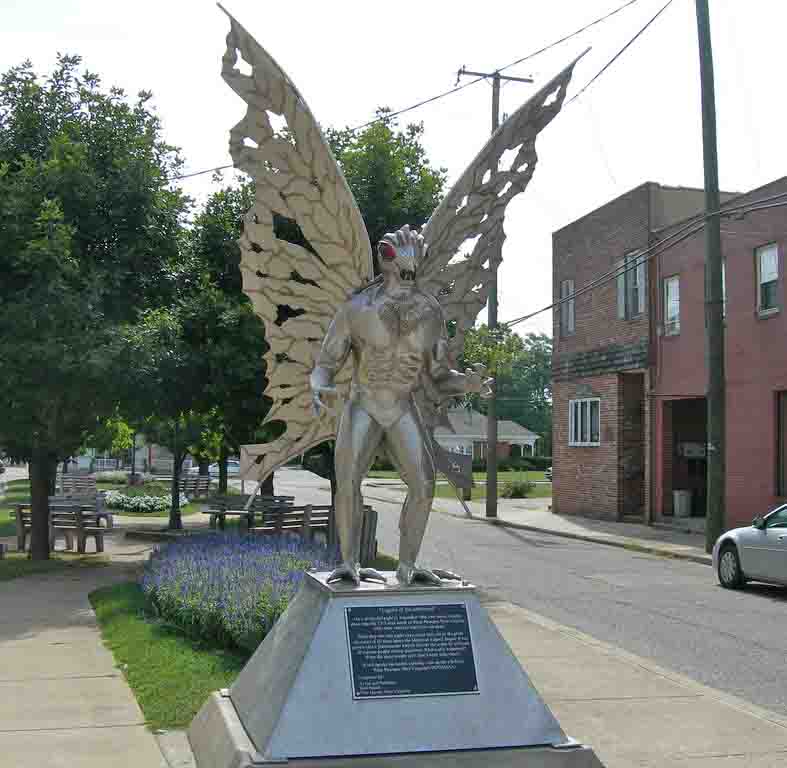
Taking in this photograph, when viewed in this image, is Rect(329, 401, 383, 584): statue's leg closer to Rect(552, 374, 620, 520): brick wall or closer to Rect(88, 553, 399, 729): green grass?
Rect(88, 553, 399, 729): green grass

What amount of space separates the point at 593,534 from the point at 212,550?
13.9m

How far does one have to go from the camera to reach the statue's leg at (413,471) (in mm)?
6543

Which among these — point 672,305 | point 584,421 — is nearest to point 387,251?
point 672,305

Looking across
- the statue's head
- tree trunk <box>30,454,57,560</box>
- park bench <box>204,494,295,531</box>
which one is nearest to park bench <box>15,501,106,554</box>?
tree trunk <box>30,454,57,560</box>

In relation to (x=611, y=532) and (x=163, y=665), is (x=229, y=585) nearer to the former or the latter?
(x=163, y=665)

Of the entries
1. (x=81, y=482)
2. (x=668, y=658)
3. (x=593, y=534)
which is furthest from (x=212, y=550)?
(x=81, y=482)

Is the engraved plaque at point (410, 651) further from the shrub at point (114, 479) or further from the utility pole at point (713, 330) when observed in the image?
the shrub at point (114, 479)

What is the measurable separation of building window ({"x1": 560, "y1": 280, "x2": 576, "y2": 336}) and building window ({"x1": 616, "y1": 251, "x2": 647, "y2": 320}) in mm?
2838

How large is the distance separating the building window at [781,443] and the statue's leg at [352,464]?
54.7 feet

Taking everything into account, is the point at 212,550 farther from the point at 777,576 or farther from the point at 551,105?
the point at 777,576

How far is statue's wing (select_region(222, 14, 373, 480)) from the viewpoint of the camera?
7406 mm

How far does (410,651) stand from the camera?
5.93 meters

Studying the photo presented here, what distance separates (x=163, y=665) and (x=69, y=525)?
10390mm

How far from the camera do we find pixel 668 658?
1006 centimetres
